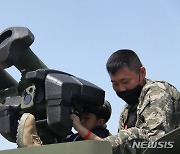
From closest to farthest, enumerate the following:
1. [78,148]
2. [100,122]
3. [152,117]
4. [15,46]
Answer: [78,148] → [152,117] → [15,46] → [100,122]

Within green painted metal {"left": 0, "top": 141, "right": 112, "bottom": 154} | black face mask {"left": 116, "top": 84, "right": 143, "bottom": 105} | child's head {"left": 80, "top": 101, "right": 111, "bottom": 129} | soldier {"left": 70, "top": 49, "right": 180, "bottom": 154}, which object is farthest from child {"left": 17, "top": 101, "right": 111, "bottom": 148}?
green painted metal {"left": 0, "top": 141, "right": 112, "bottom": 154}

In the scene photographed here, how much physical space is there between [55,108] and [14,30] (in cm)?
72

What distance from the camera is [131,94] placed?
2225 millimetres

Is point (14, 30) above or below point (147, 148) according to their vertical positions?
above

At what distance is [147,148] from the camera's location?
5.81ft

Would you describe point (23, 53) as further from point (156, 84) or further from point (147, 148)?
point (147, 148)

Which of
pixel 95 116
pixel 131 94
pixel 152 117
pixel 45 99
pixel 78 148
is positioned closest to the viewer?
pixel 78 148

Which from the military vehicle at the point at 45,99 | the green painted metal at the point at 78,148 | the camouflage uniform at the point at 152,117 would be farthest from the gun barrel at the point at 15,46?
the green painted metal at the point at 78,148

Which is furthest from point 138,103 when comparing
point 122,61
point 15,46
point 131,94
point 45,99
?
point 15,46

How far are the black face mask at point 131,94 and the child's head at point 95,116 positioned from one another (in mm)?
228

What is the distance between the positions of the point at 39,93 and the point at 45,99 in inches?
3.4

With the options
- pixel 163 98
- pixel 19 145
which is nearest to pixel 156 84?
pixel 163 98

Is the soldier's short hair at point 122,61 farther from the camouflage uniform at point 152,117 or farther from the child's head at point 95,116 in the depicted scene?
the child's head at point 95,116

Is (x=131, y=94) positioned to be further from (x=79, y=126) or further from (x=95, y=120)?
(x=95, y=120)
